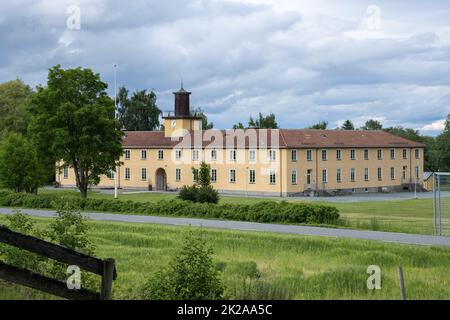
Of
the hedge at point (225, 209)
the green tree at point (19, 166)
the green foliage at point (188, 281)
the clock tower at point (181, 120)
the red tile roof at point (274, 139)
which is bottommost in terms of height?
the hedge at point (225, 209)

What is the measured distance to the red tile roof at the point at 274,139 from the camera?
72.9m

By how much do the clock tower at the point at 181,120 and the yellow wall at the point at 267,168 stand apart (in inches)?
140

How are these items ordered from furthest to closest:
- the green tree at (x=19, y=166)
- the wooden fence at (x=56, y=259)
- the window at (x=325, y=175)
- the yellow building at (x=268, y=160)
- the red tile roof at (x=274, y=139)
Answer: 1. the window at (x=325, y=175)
2. the red tile roof at (x=274, y=139)
3. the yellow building at (x=268, y=160)
4. the green tree at (x=19, y=166)
5. the wooden fence at (x=56, y=259)

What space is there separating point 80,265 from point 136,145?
7395cm

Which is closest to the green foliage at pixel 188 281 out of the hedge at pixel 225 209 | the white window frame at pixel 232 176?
the hedge at pixel 225 209

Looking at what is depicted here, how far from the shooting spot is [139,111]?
118m

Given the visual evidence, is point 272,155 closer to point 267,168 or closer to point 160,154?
point 267,168

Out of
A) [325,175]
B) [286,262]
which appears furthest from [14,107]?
[286,262]

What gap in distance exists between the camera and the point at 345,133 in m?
81.4

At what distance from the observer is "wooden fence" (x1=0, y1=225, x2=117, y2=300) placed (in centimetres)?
884

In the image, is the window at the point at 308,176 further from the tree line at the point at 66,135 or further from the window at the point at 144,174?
the tree line at the point at 66,135

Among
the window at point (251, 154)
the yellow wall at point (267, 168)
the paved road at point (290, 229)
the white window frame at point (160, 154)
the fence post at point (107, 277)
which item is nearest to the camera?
the fence post at point (107, 277)
